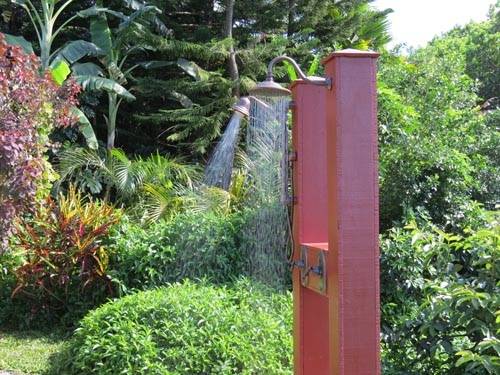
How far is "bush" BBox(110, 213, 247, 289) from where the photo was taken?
654 centimetres

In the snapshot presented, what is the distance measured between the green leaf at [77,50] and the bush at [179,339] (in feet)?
22.9

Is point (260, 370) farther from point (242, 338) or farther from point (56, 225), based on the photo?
point (56, 225)

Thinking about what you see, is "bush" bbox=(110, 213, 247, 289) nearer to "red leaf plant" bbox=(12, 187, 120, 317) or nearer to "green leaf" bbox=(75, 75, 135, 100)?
"red leaf plant" bbox=(12, 187, 120, 317)

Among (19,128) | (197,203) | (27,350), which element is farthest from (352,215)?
(197,203)

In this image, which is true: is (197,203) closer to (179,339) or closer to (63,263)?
(63,263)

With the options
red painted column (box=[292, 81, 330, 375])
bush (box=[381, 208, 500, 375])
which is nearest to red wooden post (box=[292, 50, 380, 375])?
red painted column (box=[292, 81, 330, 375])

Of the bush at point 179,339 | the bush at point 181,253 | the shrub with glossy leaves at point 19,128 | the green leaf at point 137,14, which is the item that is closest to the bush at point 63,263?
the bush at point 181,253

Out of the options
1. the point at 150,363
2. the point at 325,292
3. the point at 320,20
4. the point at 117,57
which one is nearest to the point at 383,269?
the point at 150,363

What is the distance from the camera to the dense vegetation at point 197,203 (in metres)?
4.36

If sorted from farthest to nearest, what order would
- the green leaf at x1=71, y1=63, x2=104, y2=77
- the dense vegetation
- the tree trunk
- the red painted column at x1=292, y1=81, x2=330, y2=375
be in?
the tree trunk, the green leaf at x1=71, y1=63, x2=104, y2=77, the dense vegetation, the red painted column at x1=292, y1=81, x2=330, y2=375

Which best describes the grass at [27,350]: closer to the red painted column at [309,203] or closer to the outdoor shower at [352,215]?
the red painted column at [309,203]

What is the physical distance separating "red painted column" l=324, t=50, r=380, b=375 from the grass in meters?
3.91

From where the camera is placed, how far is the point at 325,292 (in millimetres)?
2707

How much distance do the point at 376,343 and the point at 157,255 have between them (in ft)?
14.5
